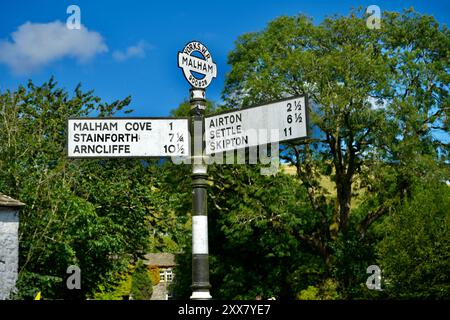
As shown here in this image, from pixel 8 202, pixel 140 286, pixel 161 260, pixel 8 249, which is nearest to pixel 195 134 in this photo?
pixel 8 202

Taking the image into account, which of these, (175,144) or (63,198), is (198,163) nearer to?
(175,144)

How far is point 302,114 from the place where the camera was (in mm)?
5902

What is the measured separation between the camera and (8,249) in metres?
23.3

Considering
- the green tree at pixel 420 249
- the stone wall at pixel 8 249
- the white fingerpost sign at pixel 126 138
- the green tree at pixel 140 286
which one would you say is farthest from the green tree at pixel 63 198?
the green tree at pixel 140 286

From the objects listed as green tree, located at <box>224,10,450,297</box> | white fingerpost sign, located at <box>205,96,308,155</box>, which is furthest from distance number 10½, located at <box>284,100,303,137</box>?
green tree, located at <box>224,10,450,297</box>

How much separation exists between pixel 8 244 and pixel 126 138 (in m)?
18.4

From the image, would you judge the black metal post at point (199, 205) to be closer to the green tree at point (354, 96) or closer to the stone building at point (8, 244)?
the stone building at point (8, 244)

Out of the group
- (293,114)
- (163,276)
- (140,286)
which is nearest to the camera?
(293,114)

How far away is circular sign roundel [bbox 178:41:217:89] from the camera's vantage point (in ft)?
20.9

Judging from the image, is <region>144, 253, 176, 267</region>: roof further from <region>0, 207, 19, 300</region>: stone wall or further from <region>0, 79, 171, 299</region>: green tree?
<region>0, 207, 19, 300</region>: stone wall

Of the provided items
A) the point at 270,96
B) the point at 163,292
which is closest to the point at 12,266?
the point at 270,96
